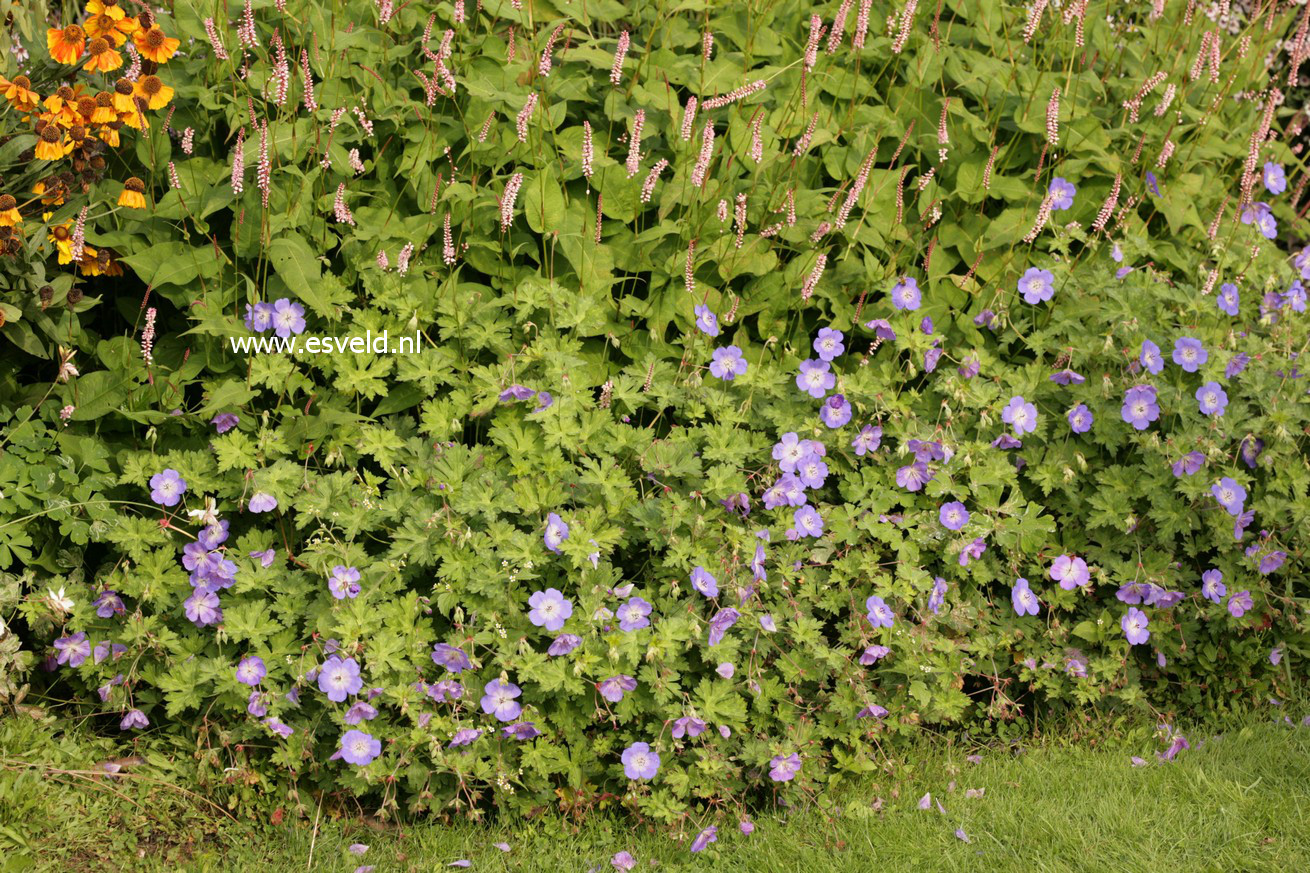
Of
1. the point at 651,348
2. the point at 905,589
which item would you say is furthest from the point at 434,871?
the point at 651,348

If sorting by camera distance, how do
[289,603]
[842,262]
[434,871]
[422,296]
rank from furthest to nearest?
[842,262]
[422,296]
[289,603]
[434,871]

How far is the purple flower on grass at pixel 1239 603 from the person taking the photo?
320 cm

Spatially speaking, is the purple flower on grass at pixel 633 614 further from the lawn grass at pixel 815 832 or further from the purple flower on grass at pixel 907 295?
the purple flower on grass at pixel 907 295

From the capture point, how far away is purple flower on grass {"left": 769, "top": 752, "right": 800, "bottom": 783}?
2803 millimetres

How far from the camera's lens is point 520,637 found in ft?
9.25

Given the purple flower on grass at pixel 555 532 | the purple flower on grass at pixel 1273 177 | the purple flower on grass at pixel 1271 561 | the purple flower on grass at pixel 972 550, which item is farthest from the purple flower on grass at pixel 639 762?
the purple flower on grass at pixel 1273 177

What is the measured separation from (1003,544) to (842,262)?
1.00 metres

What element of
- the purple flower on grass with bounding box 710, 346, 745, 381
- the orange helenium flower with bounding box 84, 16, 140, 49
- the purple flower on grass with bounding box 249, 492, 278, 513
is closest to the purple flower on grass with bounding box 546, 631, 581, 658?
the purple flower on grass with bounding box 249, 492, 278, 513

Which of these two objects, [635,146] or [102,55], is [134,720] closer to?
[102,55]

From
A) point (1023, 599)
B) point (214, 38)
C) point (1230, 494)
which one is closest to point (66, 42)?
point (214, 38)

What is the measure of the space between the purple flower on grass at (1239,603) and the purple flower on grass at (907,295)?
3.85 ft

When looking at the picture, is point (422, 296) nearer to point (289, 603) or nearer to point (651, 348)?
point (651, 348)

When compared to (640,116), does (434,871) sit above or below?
below

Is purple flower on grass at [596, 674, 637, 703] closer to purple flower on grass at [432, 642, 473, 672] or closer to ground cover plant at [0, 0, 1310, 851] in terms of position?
ground cover plant at [0, 0, 1310, 851]
